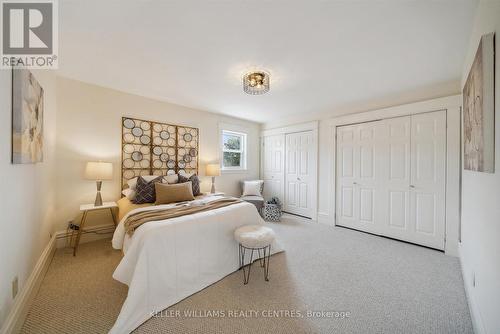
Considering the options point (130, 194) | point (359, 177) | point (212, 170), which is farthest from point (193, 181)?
point (359, 177)

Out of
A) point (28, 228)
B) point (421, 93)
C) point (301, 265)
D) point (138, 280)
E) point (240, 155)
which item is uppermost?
point (421, 93)

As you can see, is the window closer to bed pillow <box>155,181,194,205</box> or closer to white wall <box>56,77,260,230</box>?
white wall <box>56,77,260,230</box>

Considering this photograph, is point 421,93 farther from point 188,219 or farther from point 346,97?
point 188,219

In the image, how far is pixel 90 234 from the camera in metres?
3.01

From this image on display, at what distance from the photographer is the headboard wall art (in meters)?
3.30

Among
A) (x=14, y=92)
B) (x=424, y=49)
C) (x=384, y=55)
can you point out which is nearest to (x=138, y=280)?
(x=14, y=92)

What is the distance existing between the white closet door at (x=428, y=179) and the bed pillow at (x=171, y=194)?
347 centimetres

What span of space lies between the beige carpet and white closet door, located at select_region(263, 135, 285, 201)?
241 centimetres

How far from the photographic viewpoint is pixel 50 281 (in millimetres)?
1995

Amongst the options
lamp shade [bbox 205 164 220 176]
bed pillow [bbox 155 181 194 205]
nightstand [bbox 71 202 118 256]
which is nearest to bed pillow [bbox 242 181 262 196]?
lamp shade [bbox 205 164 220 176]

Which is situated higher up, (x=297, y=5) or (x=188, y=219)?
(x=297, y=5)

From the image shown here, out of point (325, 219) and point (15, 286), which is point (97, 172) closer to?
point (15, 286)

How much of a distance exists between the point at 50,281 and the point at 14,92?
1834 mm

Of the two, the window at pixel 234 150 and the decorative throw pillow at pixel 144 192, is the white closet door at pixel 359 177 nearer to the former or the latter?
the window at pixel 234 150
